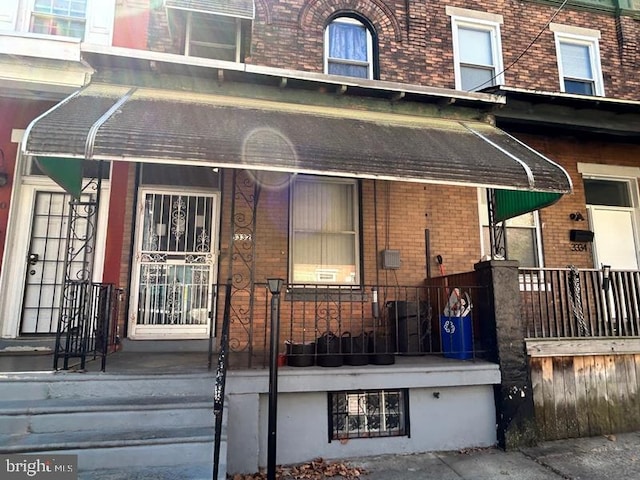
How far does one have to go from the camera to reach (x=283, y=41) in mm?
7031

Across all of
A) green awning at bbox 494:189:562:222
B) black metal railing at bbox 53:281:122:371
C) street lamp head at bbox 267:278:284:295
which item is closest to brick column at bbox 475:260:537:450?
green awning at bbox 494:189:562:222

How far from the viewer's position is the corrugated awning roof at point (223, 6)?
6.25 m

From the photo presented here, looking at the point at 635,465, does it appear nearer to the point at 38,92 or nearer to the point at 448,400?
the point at 448,400

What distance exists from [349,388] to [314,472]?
2.93ft

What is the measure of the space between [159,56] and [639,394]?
7491 millimetres

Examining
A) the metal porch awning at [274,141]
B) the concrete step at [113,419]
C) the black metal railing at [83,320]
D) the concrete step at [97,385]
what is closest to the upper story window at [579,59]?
the metal porch awning at [274,141]

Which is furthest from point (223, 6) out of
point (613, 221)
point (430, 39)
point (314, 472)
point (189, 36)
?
point (613, 221)

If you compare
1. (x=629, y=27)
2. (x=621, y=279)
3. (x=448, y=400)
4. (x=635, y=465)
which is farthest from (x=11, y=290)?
(x=629, y=27)

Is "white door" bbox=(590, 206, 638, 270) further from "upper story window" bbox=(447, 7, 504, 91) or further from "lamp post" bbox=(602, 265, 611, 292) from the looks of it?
"upper story window" bbox=(447, 7, 504, 91)

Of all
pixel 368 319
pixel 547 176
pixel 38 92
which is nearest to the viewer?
pixel 547 176

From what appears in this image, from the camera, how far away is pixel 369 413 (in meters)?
4.98

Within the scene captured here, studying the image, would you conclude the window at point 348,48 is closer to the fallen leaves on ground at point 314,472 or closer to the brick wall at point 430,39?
the brick wall at point 430,39

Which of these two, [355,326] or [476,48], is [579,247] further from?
[355,326]

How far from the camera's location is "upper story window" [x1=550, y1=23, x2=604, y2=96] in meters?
8.26
